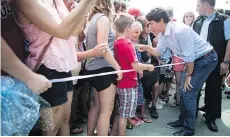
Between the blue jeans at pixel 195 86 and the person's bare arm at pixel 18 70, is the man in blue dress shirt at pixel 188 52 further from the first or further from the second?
the person's bare arm at pixel 18 70

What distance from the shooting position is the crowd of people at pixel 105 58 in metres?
1.40

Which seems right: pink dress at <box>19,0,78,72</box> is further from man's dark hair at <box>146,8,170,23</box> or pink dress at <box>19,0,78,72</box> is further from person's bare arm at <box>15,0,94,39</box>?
man's dark hair at <box>146,8,170,23</box>

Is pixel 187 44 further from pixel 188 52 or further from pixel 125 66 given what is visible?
pixel 125 66

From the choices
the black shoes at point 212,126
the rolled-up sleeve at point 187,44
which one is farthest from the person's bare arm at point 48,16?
the black shoes at point 212,126

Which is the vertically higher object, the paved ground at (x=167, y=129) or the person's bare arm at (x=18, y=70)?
the person's bare arm at (x=18, y=70)

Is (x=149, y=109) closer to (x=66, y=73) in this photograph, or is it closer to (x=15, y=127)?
(x=66, y=73)

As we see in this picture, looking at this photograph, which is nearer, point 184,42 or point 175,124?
point 184,42

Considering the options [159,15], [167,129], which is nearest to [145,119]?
[167,129]

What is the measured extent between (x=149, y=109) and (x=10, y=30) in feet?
10.5

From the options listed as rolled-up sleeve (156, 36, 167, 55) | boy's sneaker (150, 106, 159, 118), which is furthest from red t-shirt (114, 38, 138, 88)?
boy's sneaker (150, 106, 159, 118)

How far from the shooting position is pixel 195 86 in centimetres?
312

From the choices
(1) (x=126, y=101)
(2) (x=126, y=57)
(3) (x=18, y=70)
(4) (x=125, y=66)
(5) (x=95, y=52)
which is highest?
(3) (x=18, y=70)

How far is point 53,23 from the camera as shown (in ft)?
4.57

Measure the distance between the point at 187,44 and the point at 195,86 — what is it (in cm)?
55
